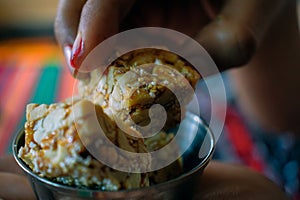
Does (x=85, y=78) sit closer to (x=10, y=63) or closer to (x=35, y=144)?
(x=35, y=144)

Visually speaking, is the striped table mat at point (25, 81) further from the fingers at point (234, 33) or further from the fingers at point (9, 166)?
the fingers at point (234, 33)

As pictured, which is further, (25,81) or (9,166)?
(25,81)

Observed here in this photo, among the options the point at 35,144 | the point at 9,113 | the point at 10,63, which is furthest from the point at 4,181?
the point at 10,63

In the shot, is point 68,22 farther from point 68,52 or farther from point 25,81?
point 25,81

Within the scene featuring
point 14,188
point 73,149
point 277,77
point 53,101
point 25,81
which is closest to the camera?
point 73,149

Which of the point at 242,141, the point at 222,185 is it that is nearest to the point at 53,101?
the point at 242,141

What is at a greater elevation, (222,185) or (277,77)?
(222,185)
